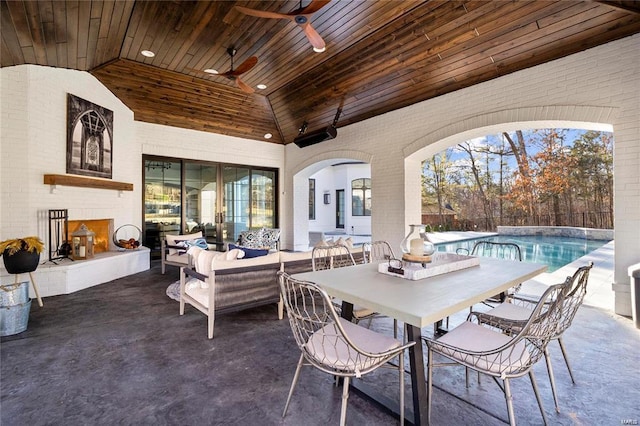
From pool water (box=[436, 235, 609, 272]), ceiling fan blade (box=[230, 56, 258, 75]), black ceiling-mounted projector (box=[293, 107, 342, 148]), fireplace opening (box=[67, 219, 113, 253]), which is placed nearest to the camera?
ceiling fan blade (box=[230, 56, 258, 75])

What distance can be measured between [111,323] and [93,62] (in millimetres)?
4384

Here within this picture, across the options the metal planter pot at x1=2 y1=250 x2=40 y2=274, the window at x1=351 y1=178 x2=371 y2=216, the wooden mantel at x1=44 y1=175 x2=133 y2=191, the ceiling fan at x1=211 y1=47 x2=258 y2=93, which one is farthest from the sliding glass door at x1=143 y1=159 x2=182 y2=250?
the window at x1=351 y1=178 x2=371 y2=216

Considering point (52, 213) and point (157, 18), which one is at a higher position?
point (157, 18)

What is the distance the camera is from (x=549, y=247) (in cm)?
943

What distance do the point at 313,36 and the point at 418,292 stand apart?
10.2ft

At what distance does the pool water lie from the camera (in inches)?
299

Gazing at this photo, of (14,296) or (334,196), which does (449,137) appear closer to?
(14,296)

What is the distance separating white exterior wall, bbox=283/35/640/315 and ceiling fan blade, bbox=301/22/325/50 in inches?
100

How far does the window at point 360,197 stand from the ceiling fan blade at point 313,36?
10050 millimetres

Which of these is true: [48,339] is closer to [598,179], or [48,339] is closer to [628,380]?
[628,380]

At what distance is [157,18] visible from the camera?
3.84m

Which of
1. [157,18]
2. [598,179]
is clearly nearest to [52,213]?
[157,18]

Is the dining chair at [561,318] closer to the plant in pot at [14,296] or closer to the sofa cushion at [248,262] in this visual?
the sofa cushion at [248,262]

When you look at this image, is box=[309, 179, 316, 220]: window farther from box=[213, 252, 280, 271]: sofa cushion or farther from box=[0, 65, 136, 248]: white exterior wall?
box=[213, 252, 280, 271]: sofa cushion
